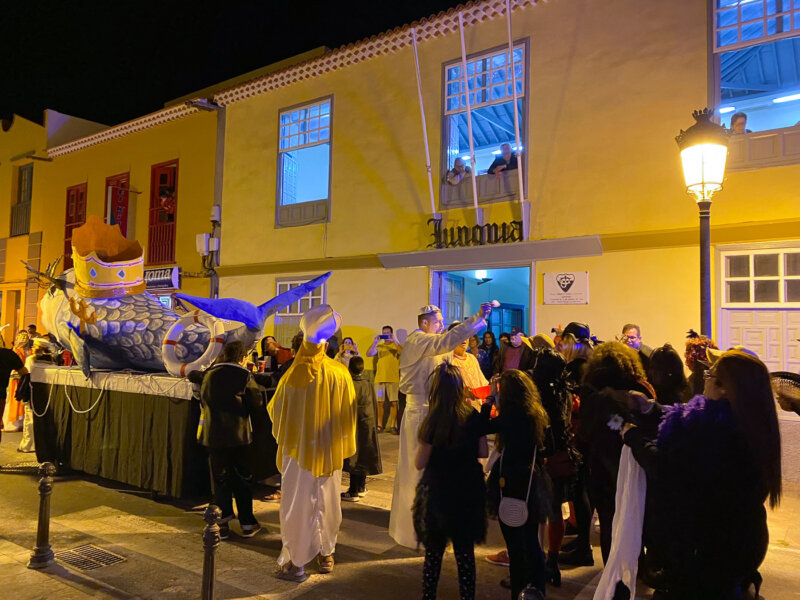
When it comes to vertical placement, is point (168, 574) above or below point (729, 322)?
below

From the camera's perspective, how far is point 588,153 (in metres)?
9.46

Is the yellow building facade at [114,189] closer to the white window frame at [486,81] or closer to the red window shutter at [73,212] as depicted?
the red window shutter at [73,212]

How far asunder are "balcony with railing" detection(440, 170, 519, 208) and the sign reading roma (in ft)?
1.52

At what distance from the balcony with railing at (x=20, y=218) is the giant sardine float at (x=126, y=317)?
15.5m

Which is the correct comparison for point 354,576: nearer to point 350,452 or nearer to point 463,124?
point 350,452

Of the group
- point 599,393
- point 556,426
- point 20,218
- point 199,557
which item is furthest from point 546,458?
point 20,218

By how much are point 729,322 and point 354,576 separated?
6.69m

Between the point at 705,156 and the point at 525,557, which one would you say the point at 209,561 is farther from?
the point at 705,156

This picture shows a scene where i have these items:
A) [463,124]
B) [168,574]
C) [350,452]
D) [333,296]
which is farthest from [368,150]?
[168,574]

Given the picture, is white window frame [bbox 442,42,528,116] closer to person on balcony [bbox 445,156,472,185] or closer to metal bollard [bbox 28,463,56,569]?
person on balcony [bbox 445,156,472,185]

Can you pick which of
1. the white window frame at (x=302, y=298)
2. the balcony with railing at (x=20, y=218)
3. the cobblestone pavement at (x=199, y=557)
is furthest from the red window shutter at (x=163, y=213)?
the cobblestone pavement at (x=199, y=557)

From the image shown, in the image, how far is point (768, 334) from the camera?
26.1 ft

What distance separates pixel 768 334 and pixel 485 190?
506 cm

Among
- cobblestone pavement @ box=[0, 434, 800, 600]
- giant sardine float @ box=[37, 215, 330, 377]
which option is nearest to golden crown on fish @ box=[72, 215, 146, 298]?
giant sardine float @ box=[37, 215, 330, 377]
